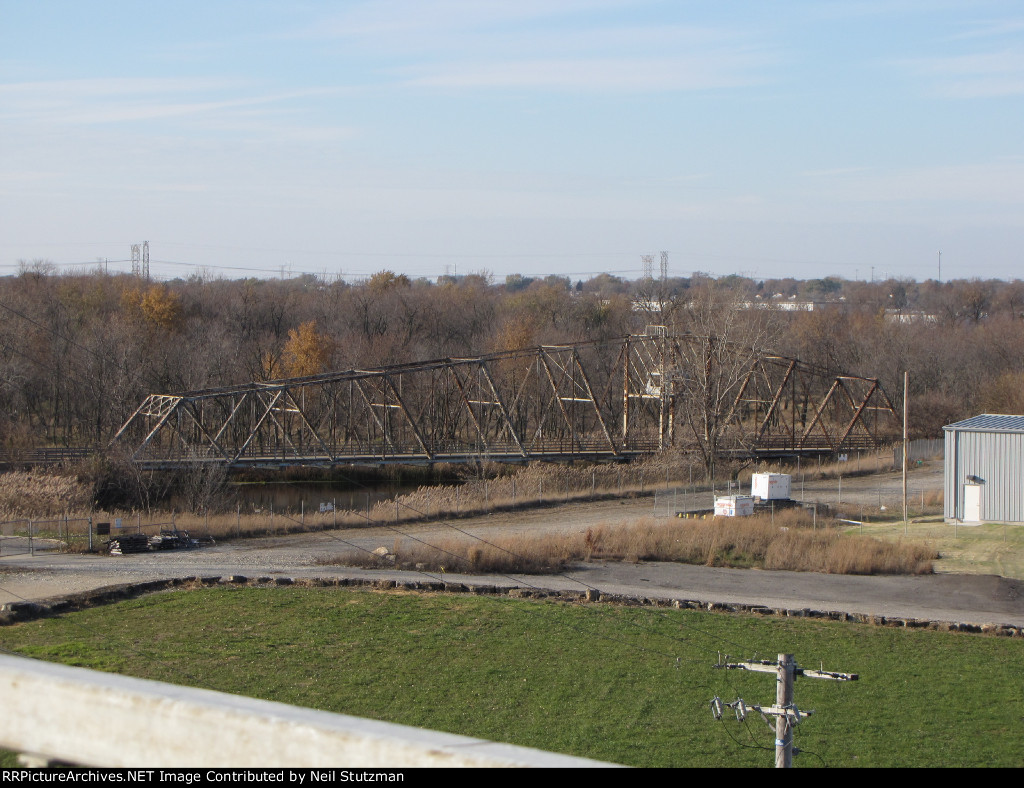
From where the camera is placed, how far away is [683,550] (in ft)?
123

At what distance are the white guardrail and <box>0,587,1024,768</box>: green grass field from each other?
14.1 meters

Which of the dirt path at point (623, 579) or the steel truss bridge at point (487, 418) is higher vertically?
the steel truss bridge at point (487, 418)

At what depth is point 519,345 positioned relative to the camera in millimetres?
92188

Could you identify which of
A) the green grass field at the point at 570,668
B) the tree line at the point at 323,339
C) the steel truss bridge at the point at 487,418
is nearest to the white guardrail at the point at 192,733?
the green grass field at the point at 570,668

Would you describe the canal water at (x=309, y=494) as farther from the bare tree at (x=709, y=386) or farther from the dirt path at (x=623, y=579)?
the bare tree at (x=709, y=386)

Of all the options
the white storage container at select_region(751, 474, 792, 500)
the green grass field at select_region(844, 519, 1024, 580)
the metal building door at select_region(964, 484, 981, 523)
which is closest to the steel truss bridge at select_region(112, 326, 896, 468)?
the white storage container at select_region(751, 474, 792, 500)

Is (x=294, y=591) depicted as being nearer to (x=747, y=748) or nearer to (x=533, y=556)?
(x=533, y=556)

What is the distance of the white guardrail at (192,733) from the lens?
2.55 meters

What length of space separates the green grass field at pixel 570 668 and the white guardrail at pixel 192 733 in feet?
46.2

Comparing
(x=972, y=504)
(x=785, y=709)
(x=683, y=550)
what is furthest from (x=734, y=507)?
(x=785, y=709)

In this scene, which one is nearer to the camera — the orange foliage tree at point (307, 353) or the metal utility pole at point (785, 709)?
the metal utility pole at point (785, 709)
